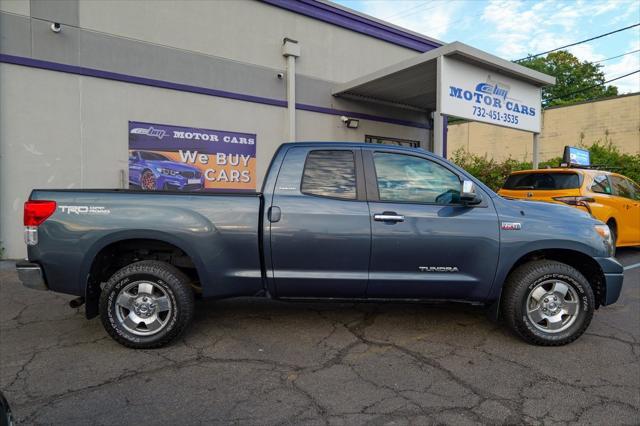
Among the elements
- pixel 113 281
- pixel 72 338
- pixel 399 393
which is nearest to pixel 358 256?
pixel 399 393

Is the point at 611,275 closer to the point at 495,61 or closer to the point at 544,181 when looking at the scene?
the point at 544,181

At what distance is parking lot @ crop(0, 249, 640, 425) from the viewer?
2816mm

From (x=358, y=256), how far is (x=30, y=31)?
7.04 metres

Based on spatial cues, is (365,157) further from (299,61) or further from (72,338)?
(299,61)

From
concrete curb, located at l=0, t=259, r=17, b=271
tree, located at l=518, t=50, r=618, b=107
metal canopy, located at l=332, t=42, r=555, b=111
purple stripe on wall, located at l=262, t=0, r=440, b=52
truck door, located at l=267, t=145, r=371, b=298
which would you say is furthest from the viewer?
tree, located at l=518, t=50, r=618, b=107

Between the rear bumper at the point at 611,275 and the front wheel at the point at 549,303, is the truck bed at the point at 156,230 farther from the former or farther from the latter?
the rear bumper at the point at 611,275

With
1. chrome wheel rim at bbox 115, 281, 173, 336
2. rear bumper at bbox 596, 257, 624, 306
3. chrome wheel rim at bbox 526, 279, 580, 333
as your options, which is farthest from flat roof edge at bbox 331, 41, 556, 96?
chrome wheel rim at bbox 115, 281, 173, 336

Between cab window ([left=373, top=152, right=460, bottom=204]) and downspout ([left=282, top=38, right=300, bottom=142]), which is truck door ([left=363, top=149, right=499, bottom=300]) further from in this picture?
downspout ([left=282, top=38, right=300, bottom=142])

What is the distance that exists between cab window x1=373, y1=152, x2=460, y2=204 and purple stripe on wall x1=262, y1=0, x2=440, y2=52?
713 centimetres

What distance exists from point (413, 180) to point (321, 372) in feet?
6.21

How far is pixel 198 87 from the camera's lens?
29.1 ft

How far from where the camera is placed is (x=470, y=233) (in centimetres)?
388

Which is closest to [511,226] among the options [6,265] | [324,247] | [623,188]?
[324,247]

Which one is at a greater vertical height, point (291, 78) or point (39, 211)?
point (291, 78)
